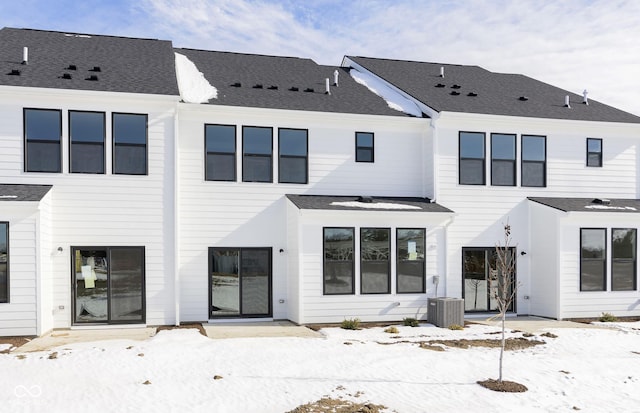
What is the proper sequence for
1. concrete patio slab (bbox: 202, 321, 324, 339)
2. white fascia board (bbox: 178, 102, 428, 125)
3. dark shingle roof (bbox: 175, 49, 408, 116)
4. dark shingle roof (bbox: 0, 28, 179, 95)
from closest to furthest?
concrete patio slab (bbox: 202, 321, 324, 339) → dark shingle roof (bbox: 0, 28, 179, 95) → white fascia board (bbox: 178, 102, 428, 125) → dark shingle roof (bbox: 175, 49, 408, 116)

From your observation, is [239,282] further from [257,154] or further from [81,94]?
[81,94]

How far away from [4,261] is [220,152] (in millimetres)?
6068

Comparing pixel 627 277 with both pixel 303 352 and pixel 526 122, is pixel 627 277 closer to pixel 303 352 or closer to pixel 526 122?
pixel 526 122

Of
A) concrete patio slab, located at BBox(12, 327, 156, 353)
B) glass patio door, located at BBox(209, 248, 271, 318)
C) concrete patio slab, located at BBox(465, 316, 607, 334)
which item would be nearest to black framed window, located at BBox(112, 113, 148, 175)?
glass patio door, located at BBox(209, 248, 271, 318)

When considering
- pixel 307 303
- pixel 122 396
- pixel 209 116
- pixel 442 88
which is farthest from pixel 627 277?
pixel 122 396

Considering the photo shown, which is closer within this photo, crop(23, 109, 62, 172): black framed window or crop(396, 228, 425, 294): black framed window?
crop(23, 109, 62, 172): black framed window

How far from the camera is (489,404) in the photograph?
8930 millimetres

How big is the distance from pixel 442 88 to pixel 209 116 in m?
8.63

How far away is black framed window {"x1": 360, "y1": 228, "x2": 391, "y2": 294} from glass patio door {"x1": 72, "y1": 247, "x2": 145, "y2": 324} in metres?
5.99

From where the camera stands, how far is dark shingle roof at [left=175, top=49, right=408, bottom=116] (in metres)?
17.0

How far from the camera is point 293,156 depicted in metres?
16.8

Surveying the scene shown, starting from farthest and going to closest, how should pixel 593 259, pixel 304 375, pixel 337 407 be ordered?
1. pixel 593 259
2. pixel 304 375
3. pixel 337 407

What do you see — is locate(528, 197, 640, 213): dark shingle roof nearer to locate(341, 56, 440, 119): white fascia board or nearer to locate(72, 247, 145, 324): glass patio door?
locate(341, 56, 440, 119): white fascia board


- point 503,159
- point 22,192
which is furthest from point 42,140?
point 503,159
